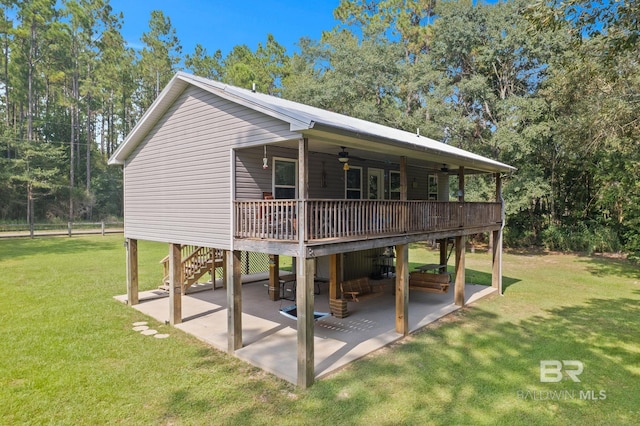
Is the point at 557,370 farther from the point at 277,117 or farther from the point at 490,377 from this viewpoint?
the point at 277,117

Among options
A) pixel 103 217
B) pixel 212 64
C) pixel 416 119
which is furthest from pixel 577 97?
pixel 103 217

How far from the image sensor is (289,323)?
31.9 ft

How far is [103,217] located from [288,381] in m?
42.3

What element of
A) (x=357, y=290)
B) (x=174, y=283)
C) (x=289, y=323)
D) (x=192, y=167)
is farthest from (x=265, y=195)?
(x=357, y=290)

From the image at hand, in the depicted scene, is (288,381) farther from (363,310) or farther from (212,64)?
(212,64)

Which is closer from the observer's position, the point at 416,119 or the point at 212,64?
the point at 416,119

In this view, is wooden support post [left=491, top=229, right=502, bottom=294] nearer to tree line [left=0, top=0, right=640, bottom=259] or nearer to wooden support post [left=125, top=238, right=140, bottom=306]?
tree line [left=0, top=0, right=640, bottom=259]

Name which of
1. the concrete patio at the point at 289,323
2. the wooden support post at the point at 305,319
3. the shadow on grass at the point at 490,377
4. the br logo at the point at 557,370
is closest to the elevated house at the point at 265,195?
the wooden support post at the point at 305,319

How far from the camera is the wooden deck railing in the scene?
680 cm

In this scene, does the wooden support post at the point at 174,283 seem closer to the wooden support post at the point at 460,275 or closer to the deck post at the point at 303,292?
the deck post at the point at 303,292

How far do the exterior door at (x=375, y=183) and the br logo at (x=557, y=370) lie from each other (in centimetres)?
731

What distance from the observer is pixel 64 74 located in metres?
43.0

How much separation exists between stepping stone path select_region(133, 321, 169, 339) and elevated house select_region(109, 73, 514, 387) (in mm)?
665

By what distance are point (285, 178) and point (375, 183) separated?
5192mm
